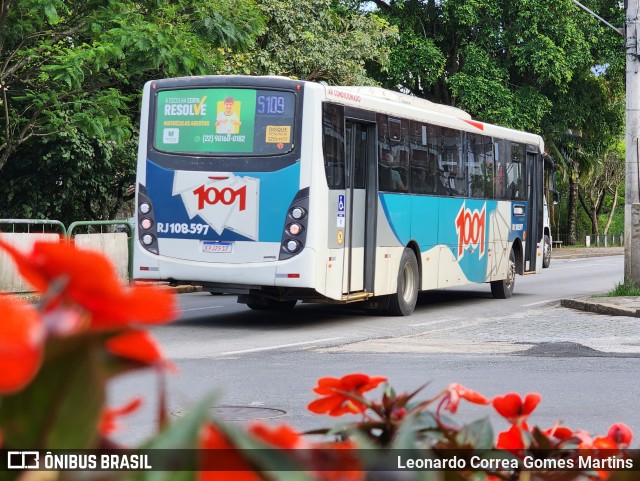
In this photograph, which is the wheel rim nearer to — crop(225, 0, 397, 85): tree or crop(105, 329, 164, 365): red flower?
crop(225, 0, 397, 85): tree

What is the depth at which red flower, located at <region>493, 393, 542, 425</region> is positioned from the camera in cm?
163

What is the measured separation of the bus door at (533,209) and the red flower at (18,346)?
22.9 meters

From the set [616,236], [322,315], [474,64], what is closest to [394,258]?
[322,315]

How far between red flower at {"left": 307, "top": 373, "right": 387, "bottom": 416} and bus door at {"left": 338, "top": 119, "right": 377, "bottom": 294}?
45.7ft

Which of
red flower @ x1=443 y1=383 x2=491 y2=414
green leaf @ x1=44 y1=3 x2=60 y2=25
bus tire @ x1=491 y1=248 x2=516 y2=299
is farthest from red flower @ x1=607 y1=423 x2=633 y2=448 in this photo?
bus tire @ x1=491 y1=248 x2=516 y2=299

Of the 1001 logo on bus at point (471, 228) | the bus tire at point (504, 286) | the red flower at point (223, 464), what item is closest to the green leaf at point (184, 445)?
the red flower at point (223, 464)

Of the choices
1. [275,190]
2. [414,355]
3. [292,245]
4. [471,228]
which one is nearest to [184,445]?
[414,355]

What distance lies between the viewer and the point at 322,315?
57.6 feet

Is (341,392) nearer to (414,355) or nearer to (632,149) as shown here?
(414,355)

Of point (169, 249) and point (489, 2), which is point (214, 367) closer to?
point (169, 249)

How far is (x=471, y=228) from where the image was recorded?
20031 millimetres

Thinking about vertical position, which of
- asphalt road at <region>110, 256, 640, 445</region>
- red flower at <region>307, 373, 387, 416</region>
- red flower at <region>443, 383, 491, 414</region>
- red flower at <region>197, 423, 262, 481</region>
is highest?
red flower at <region>197, 423, 262, 481</region>

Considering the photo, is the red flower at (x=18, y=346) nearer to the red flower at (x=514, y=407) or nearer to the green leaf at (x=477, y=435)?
the green leaf at (x=477, y=435)

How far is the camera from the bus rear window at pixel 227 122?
1487 cm
